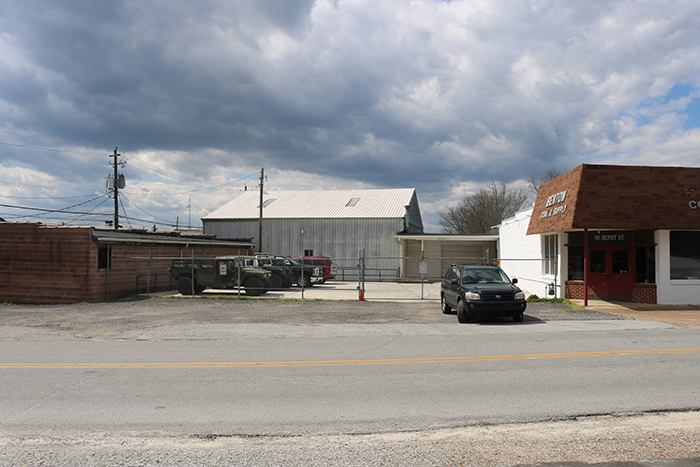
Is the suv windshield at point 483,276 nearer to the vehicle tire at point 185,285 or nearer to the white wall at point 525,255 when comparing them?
the white wall at point 525,255

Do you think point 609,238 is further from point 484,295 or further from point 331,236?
point 331,236

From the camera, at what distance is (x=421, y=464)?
4.29 m

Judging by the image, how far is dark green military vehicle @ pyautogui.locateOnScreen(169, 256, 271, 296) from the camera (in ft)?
70.0

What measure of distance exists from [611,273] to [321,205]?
26.4m

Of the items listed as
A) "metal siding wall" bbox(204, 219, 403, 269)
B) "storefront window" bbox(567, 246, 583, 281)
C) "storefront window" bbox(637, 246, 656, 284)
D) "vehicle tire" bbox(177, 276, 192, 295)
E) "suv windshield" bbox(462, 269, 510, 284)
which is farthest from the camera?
"metal siding wall" bbox(204, 219, 403, 269)

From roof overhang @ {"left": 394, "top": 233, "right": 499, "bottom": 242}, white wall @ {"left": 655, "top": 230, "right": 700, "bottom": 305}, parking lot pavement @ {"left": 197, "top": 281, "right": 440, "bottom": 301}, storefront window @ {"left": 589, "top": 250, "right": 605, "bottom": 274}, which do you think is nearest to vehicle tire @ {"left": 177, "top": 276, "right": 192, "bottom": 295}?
parking lot pavement @ {"left": 197, "top": 281, "right": 440, "bottom": 301}

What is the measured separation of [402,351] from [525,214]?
17316mm

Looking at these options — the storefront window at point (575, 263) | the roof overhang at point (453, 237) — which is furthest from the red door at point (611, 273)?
the roof overhang at point (453, 237)

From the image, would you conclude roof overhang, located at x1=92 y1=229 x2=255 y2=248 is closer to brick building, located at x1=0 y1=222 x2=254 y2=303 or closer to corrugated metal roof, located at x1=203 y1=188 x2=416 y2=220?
brick building, located at x1=0 y1=222 x2=254 y2=303

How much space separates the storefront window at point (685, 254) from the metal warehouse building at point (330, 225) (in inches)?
779

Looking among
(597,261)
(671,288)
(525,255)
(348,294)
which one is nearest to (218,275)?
(348,294)

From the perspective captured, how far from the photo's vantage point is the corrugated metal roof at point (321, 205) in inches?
1554

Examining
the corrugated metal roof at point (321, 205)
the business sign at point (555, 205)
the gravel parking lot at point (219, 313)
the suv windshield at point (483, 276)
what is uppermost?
the corrugated metal roof at point (321, 205)

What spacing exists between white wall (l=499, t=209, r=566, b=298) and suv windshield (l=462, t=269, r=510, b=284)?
394cm
